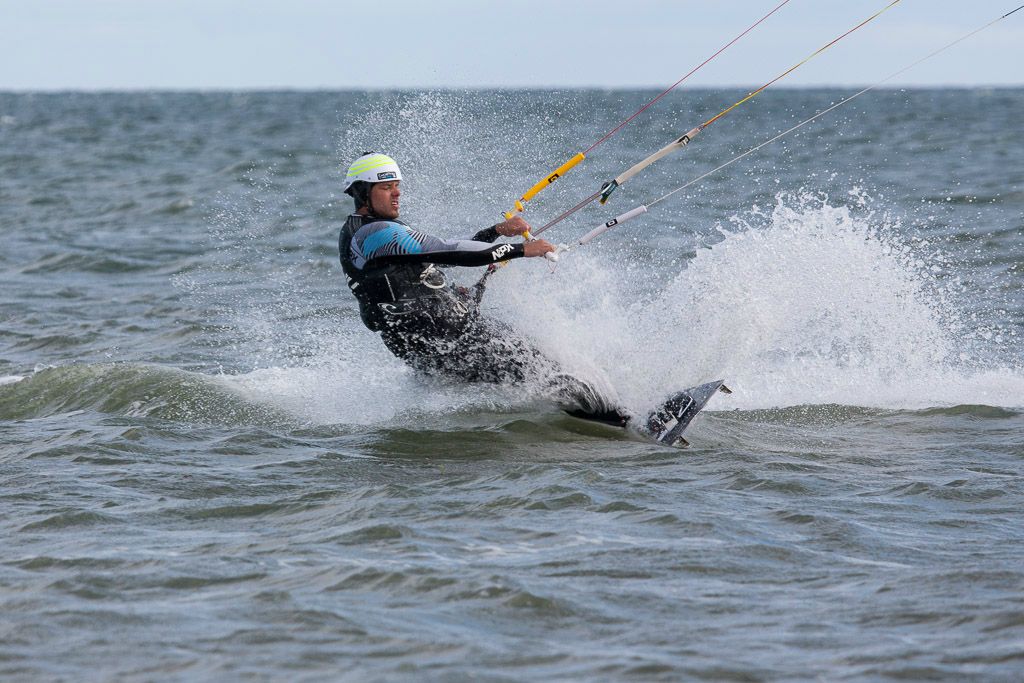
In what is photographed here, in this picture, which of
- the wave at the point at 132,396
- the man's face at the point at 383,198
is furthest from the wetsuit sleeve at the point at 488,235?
the wave at the point at 132,396

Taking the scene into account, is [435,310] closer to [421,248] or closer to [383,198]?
[421,248]

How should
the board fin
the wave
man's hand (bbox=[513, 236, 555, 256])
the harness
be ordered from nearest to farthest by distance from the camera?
man's hand (bbox=[513, 236, 555, 256]), the board fin, the harness, the wave

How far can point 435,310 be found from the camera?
772 cm

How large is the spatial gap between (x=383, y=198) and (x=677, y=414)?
7.41ft

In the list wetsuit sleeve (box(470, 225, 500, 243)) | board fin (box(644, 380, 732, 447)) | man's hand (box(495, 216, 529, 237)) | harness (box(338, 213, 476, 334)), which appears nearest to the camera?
board fin (box(644, 380, 732, 447))

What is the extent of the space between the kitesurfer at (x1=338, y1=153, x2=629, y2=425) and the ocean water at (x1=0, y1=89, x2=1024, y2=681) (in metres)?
0.19

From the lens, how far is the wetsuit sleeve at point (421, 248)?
7473 millimetres

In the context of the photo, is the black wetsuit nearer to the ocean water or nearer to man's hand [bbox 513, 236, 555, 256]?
man's hand [bbox 513, 236, 555, 256]

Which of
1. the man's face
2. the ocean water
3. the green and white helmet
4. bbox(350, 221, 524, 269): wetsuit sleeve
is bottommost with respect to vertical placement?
the ocean water

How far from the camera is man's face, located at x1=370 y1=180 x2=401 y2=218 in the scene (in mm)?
7707

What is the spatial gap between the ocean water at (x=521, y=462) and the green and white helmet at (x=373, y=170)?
1377mm

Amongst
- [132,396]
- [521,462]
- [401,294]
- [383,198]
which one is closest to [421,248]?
[401,294]

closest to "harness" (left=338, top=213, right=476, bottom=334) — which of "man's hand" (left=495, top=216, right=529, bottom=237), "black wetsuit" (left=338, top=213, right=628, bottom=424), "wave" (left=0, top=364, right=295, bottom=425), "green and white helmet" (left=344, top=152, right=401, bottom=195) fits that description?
"black wetsuit" (left=338, top=213, right=628, bottom=424)

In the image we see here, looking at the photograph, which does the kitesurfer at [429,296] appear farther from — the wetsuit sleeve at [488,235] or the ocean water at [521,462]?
the ocean water at [521,462]
